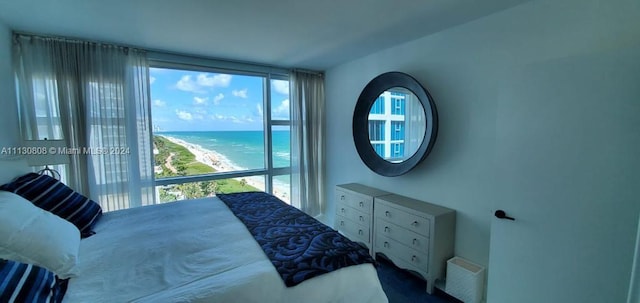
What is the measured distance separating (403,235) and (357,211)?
0.67 m

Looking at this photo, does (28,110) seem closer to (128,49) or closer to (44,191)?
(128,49)

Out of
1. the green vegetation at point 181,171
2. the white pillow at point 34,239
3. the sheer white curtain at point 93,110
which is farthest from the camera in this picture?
the green vegetation at point 181,171

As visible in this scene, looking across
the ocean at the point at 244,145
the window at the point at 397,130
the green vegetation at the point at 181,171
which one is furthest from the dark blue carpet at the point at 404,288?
the green vegetation at the point at 181,171

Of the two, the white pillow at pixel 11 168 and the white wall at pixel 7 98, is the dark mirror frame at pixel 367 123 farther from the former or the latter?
the white wall at pixel 7 98

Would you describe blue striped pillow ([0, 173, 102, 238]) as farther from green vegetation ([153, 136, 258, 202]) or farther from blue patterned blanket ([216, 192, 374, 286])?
green vegetation ([153, 136, 258, 202])

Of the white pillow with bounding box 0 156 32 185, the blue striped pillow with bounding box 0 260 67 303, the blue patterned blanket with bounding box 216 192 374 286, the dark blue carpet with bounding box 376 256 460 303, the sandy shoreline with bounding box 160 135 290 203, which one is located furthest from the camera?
the sandy shoreline with bounding box 160 135 290 203

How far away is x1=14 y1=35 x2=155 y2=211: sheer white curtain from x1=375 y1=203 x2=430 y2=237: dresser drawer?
8.59 feet

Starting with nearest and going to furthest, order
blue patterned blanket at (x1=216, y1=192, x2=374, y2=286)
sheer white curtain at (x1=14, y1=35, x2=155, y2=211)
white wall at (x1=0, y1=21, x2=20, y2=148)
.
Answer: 1. blue patterned blanket at (x1=216, y1=192, x2=374, y2=286)
2. white wall at (x1=0, y1=21, x2=20, y2=148)
3. sheer white curtain at (x1=14, y1=35, x2=155, y2=211)

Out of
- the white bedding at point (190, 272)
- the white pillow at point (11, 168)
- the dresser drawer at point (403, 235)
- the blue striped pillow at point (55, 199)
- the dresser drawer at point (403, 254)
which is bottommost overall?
the dresser drawer at point (403, 254)

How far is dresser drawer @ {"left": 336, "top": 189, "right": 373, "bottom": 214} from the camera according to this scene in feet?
9.15

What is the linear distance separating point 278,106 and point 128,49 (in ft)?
6.09

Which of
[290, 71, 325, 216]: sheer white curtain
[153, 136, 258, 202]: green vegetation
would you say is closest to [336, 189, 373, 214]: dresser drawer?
[290, 71, 325, 216]: sheer white curtain

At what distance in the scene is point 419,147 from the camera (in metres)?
2.46

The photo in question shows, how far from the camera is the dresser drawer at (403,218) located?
221 cm
